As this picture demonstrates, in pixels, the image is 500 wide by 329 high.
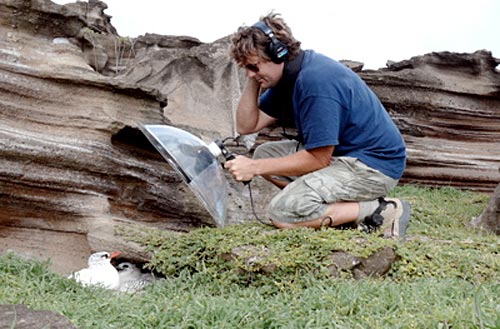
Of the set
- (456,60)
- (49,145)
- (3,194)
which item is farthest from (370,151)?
(456,60)

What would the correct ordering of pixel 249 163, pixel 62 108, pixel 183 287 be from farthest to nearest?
pixel 62 108 → pixel 249 163 → pixel 183 287

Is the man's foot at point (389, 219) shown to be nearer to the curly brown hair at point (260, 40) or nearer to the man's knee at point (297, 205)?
the man's knee at point (297, 205)

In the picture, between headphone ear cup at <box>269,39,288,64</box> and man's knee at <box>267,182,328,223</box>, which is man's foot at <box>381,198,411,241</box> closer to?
man's knee at <box>267,182,328,223</box>

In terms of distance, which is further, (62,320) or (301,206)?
(301,206)

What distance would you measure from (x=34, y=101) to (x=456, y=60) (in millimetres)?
7197

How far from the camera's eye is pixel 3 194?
547 centimetres

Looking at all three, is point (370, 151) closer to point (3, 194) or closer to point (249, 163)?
point (249, 163)

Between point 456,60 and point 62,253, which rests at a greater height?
point 456,60

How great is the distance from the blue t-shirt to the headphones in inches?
7.8

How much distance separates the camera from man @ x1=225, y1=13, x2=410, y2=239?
15.0 ft

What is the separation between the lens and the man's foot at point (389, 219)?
506 centimetres

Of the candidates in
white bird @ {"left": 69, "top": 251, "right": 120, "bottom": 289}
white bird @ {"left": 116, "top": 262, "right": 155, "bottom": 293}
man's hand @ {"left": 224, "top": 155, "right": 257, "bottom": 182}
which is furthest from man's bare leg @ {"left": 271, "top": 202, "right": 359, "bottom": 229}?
white bird @ {"left": 69, "top": 251, "right": 120, "bottom": 289}

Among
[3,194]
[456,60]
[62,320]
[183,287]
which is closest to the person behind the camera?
[62,320]

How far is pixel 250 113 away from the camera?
17.6 ft
